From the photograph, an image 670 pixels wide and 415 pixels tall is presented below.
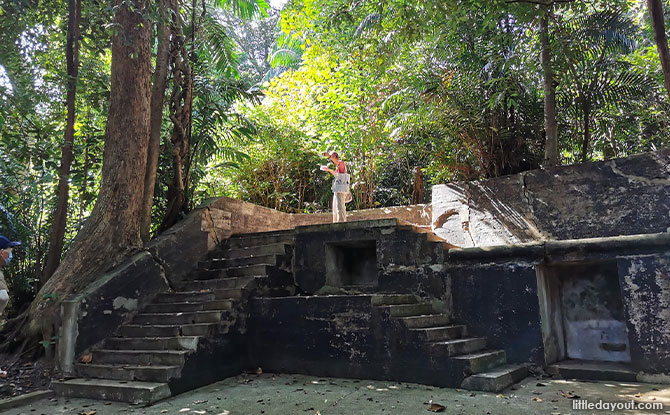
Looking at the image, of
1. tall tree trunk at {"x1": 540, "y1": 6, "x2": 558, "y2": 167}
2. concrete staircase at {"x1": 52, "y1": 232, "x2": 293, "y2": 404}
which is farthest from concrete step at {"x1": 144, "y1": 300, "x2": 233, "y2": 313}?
tall tree trunk at {"x1": 540, "y1": 6, "x2": 558, "y2": 167}

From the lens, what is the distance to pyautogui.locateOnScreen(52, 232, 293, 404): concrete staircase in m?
4.62

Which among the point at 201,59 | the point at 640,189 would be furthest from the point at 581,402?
the point at 201,59

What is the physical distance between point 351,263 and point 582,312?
9.82ft

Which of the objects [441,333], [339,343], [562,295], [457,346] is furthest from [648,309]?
[339,343]

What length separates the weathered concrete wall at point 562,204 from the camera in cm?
539

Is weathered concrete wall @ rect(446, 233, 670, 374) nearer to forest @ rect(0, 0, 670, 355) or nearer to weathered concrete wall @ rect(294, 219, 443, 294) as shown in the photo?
weathered concrete wall @ rect(294, 219, 443, 294)

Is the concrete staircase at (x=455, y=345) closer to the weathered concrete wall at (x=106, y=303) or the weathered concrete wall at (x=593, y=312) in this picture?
the weathered concrete wall at (x=593, y=312)

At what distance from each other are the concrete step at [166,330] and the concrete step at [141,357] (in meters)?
0.32

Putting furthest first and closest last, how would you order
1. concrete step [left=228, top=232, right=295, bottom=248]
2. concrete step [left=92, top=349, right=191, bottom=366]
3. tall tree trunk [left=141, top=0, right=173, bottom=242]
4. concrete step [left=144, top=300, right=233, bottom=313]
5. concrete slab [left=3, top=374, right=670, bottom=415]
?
concrete step [left=228, top=232, right=295, bottom=248], tall tree trunk [left=141, top=0, right=173, bottom=242], concrete step [left=144, top=300, right=233, bottom=313], concrete step [left=92, top=349, right=191, bottom=366], concrete slab [left=3, top=374, right=670, bottom=415]

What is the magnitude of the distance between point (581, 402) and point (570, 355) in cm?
166

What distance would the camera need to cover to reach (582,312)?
5.20 meters

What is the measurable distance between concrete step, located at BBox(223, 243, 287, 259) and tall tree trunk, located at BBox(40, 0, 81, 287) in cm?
224

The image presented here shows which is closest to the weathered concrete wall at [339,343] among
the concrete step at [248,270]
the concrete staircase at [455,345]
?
the concrete staircase at [455,345]

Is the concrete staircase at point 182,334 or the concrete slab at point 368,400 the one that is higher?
the concrete staircase at point 182,334
